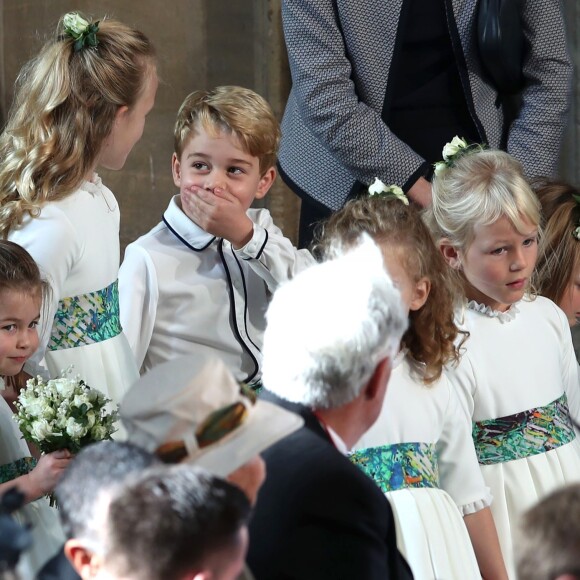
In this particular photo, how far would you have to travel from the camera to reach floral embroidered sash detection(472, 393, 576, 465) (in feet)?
12.4

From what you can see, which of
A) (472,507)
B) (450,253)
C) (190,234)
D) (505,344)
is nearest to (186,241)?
(190,234)

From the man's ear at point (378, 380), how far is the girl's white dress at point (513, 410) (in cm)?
153

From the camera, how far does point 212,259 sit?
163 inches

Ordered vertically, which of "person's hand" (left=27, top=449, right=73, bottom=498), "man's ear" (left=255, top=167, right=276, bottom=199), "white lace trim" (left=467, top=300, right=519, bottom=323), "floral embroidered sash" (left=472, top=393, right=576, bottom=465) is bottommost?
"floral embroidered sash" (left=472, top=393, right=576, bottom=465)

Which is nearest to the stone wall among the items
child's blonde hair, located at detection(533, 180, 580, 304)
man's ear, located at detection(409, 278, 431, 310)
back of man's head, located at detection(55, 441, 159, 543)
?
child's blonde hair, located at detection(533, 180, 580, 304)

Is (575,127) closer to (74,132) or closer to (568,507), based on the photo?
(74,132)

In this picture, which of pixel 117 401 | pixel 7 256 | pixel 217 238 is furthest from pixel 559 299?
pixel 7 256

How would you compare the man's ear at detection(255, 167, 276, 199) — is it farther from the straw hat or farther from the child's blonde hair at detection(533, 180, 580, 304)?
the straw hat

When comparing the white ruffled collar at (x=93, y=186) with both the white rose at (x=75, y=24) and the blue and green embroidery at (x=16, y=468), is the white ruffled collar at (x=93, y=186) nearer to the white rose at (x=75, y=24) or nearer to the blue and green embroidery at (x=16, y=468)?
the white rose at (x=75, y=24)

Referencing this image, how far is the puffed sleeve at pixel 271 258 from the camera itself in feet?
13.1

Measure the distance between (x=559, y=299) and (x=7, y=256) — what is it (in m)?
1.98

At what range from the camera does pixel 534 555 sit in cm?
167

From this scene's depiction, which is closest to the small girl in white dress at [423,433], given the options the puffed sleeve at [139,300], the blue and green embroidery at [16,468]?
the puffed sleeve at [139,300]

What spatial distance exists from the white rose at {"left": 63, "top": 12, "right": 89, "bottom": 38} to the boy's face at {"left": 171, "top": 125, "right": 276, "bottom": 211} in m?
0.52
